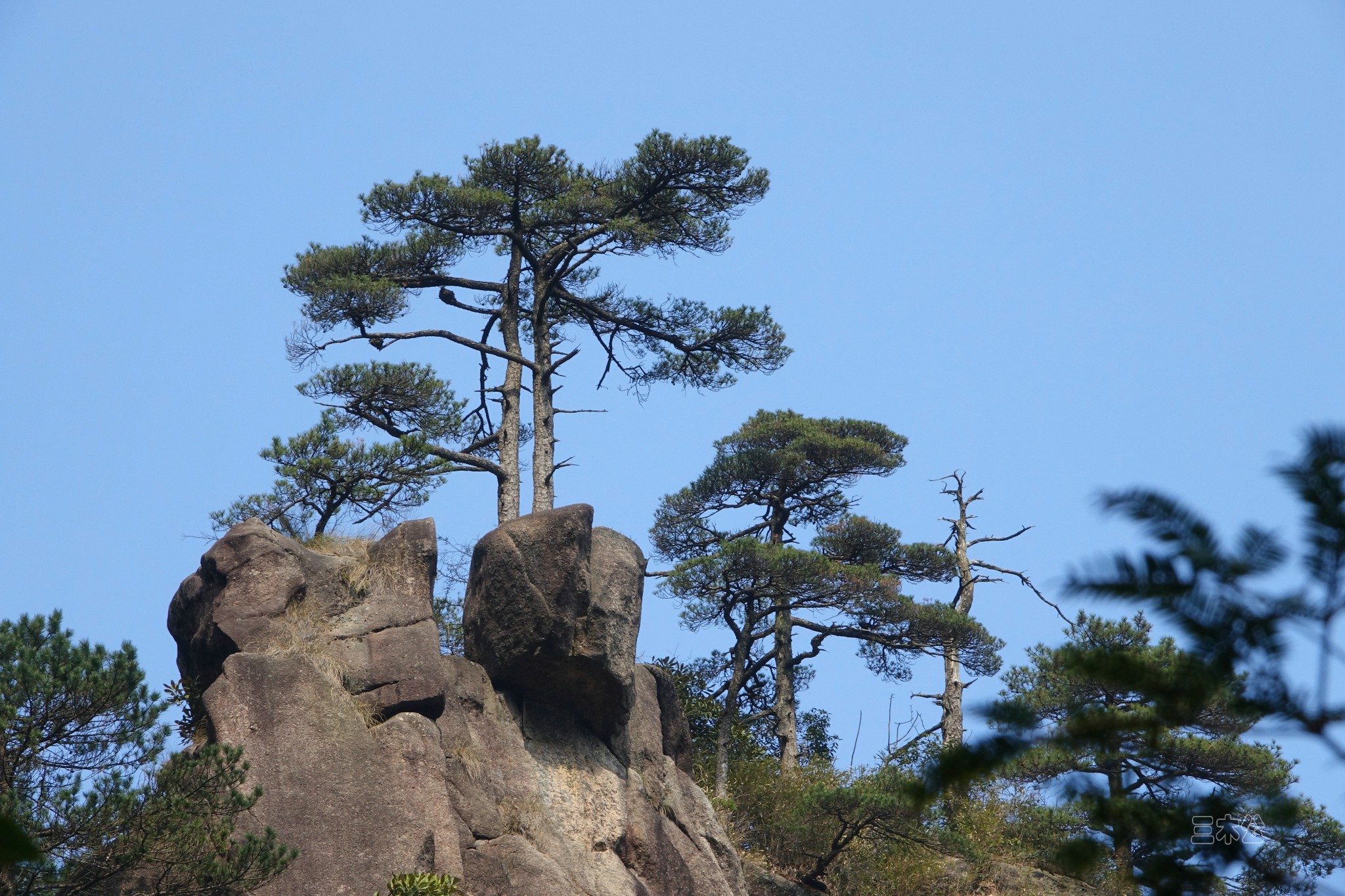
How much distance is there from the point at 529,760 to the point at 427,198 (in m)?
10.5

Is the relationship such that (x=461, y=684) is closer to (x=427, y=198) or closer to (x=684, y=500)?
(x=427, y=198)

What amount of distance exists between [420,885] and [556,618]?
4.55m

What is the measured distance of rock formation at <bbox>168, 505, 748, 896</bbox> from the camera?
14617 millimetres

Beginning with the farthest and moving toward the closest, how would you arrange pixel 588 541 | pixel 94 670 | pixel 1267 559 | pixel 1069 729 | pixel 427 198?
pixel 427 198
pixel 588 541
pixel 94 670
pixel 1069 729
pixel 1267 559

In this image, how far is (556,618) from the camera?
17516 mm

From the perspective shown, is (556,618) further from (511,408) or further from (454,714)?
(511,408)

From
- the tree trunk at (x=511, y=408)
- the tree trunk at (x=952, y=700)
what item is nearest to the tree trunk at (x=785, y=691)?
the tree trunk at (x=952, y=700)

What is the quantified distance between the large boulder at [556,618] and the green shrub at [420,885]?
160 inches

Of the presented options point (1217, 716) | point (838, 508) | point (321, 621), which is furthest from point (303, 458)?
point (1217, 716)

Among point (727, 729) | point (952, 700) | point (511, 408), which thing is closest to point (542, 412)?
point (511, 408)

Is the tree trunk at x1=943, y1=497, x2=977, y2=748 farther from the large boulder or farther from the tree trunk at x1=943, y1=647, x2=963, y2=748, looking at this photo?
the large boulder

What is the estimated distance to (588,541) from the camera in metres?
18.3

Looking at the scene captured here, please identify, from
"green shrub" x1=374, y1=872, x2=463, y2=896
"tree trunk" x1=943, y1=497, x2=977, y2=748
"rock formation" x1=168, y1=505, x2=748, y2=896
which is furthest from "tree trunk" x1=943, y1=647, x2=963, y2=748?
"green shrub" x1=374, y1=872, x2=463, y2=896

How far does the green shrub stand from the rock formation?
7.5 inches
